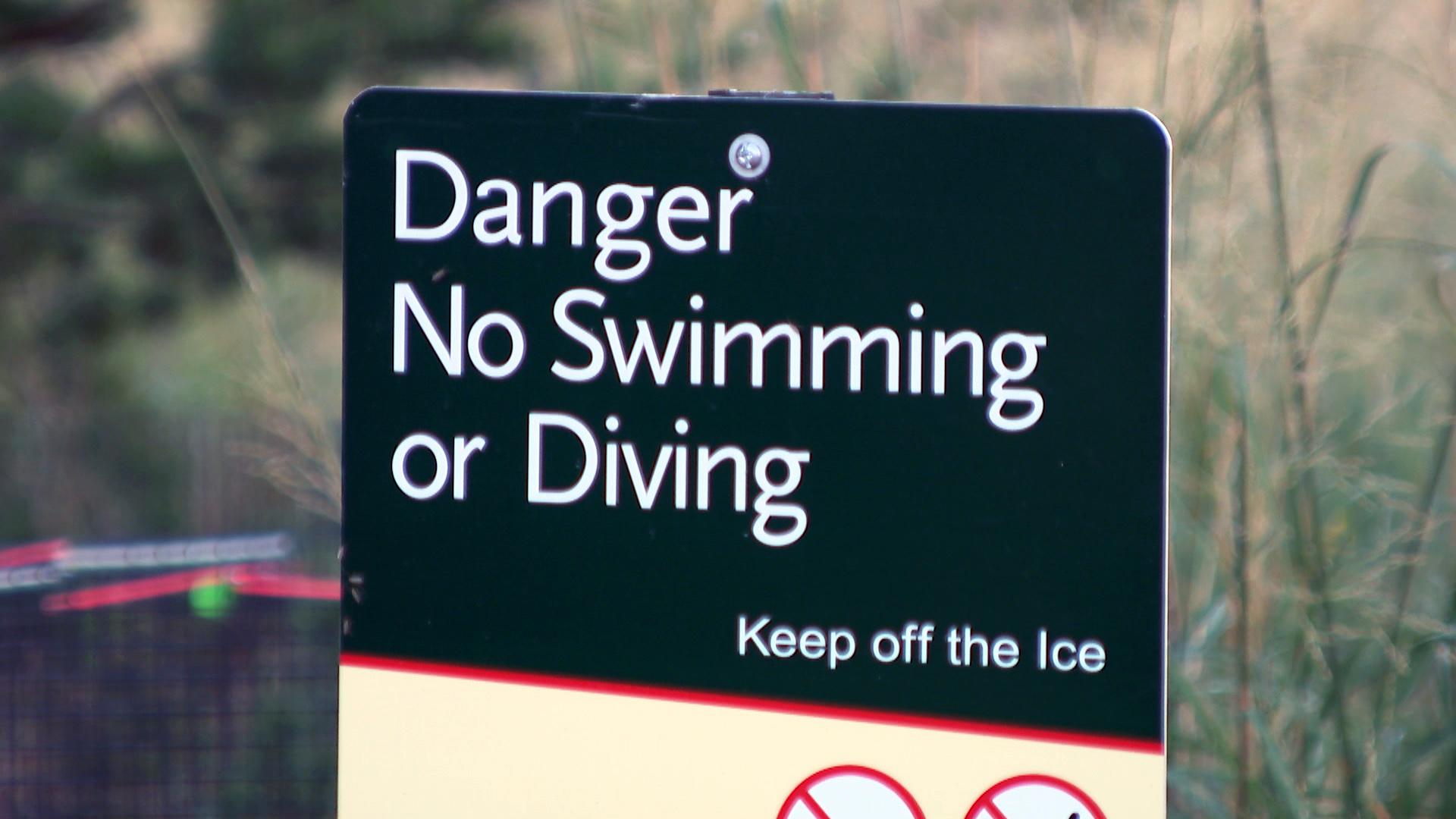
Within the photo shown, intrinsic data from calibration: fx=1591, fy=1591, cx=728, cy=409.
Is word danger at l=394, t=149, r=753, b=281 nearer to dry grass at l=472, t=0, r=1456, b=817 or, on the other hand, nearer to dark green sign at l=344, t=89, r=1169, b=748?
dark green sign at l=344, t=89, r=1169, b=748

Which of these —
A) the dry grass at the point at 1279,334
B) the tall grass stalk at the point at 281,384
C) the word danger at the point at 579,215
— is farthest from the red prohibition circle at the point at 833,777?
the tall grass stalk at the point at 281,384

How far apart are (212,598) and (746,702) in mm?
2660

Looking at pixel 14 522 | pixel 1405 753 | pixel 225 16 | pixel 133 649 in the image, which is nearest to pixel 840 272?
pixel 1405 753

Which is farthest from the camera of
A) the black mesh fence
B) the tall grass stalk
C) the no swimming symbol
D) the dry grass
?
the black mesh fence

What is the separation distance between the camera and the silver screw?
1042mm

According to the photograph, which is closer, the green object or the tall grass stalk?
the tall grass stalk

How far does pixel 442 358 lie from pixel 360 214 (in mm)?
111

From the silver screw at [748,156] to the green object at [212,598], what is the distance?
2.68 metres

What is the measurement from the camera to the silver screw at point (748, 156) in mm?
1042

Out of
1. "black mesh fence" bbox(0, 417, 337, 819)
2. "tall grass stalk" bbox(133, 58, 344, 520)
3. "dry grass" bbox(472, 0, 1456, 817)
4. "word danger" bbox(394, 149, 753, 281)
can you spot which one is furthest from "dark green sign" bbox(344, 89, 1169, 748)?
"black mesh fence" bbox(0, 417, 337, 819)

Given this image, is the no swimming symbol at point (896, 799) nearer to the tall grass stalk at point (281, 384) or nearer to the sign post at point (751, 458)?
the sign post at point (751, 458)

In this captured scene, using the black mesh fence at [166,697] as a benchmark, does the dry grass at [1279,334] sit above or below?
above

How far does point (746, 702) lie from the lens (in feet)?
3.37

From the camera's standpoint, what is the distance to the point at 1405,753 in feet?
6.08
